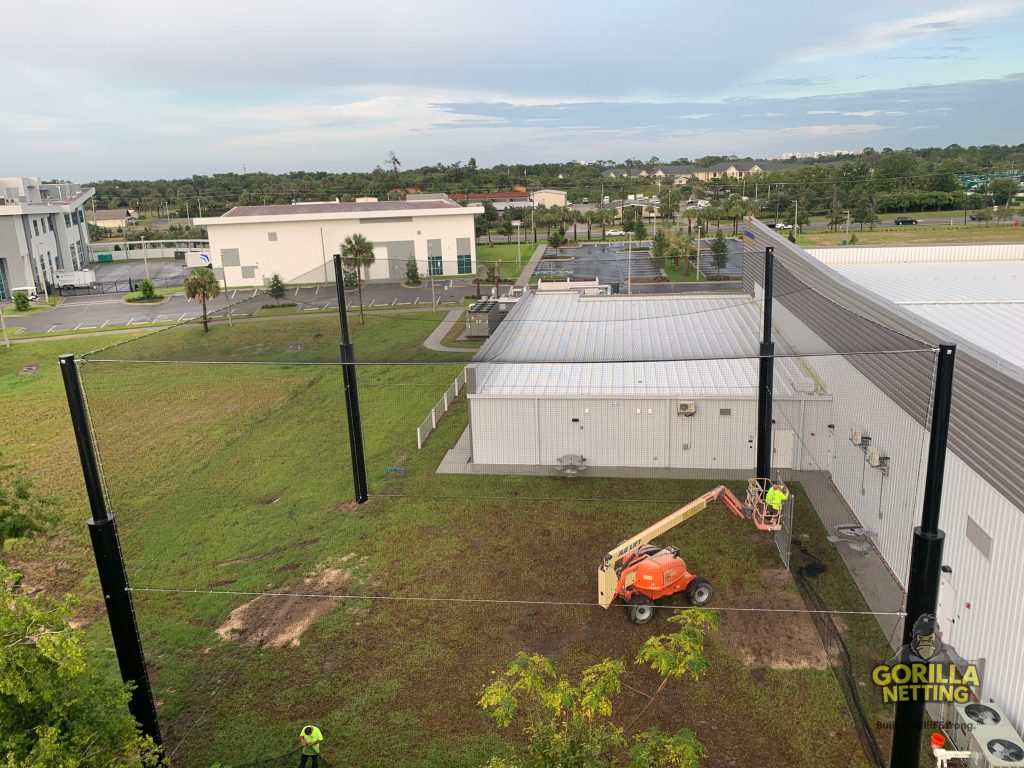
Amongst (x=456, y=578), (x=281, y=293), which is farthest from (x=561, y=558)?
(x=281, y=293)

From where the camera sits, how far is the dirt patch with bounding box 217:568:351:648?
8.39 m

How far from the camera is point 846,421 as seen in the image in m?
9.99

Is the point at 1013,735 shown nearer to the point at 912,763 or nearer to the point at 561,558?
the point at 912,763

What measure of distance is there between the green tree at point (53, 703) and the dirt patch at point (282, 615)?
3.76 m

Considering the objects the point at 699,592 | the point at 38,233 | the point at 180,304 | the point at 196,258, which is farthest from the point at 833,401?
the point at 196,258

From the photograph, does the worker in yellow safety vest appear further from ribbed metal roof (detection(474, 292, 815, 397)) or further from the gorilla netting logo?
the gorilla netting logo

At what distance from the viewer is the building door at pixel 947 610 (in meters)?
7.00

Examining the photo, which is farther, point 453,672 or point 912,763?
point 453,672

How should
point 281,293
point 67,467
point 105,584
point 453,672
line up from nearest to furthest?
point 105,584, point 453,672, point 281,293, point 67,467

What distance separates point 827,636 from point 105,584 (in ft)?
→ 23.6

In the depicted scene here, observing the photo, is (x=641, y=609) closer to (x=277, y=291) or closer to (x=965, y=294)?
(x=277, y=291)

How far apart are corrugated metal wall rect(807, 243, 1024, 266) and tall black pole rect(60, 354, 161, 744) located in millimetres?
16668

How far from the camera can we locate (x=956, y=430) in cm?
697

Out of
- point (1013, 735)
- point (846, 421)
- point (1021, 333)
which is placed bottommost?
point (1013, 735)
